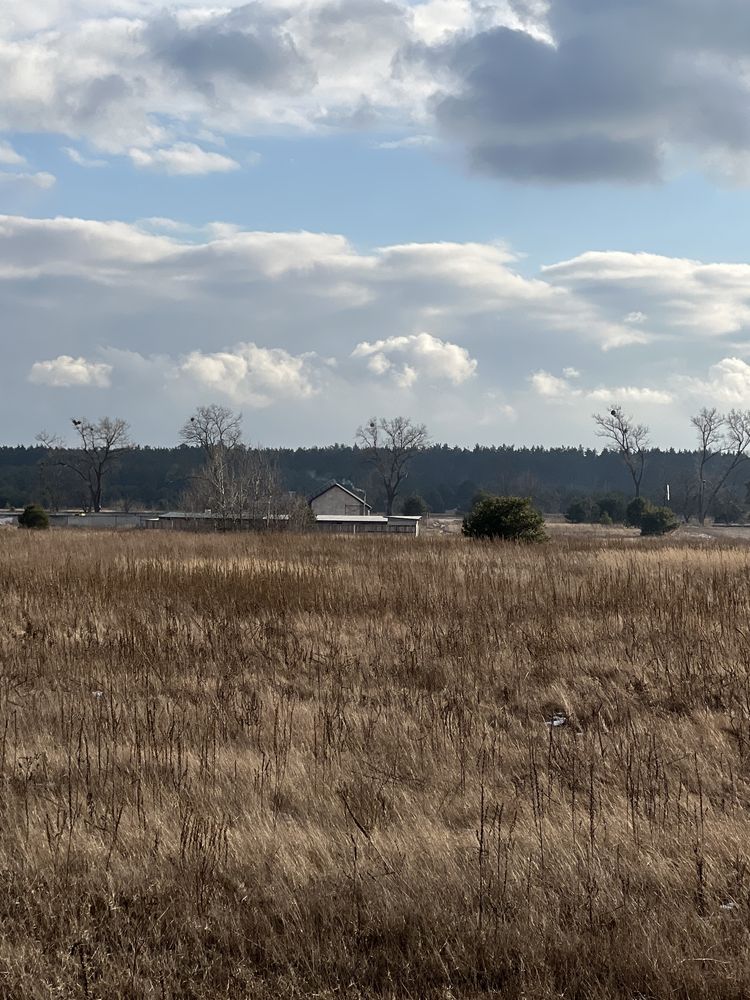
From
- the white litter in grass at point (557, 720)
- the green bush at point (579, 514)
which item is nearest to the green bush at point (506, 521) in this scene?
the white litter in grass at point (557, 720)

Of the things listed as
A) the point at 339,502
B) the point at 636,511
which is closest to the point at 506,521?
the point at 636,511

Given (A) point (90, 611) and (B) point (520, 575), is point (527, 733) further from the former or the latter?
(B) point (520, 575)

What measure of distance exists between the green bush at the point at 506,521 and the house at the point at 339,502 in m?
54.9

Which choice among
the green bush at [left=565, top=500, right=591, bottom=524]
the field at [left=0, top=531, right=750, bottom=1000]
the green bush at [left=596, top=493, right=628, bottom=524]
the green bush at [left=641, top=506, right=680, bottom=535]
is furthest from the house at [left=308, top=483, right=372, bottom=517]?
the field at [left=0, top=531, right=750, bottom=1000]

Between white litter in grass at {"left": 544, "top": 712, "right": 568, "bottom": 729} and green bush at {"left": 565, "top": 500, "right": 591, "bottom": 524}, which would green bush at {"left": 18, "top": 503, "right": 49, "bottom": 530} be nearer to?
white litter in grass at {"left": 544, "top": 712, "right": 568, "bottom": 729}

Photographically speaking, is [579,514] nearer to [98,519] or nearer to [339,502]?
[339,502]

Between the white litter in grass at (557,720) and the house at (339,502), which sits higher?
the house at (339,502)

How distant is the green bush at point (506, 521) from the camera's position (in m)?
26.4

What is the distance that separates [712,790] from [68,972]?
394 cm

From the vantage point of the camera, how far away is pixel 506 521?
26359 millimetres

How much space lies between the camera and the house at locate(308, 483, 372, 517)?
269ft

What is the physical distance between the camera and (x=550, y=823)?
4.95 m

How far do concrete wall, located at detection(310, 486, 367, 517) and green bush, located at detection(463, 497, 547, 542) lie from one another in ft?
180

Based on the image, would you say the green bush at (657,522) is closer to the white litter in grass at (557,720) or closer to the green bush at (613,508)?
the green bush at (613,508)
